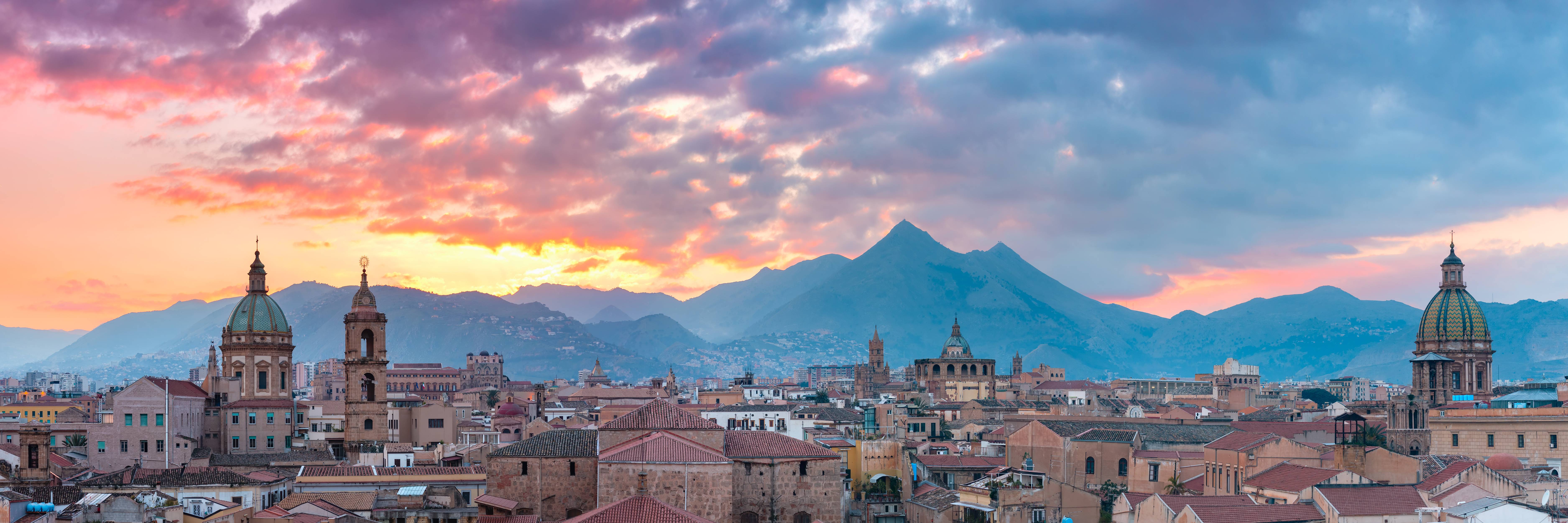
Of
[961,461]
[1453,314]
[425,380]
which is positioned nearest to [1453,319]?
[1453,314]

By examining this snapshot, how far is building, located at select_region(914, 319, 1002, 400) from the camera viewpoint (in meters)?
161

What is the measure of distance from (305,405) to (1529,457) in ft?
219

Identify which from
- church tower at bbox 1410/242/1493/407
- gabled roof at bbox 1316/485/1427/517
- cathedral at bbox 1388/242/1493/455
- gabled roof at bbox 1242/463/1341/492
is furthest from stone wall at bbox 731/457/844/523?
church tower at bbox 1410/242/1493/407

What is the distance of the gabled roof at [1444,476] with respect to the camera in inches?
1991

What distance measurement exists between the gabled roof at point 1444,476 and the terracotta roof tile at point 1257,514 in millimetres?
5173

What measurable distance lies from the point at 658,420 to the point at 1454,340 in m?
85.1

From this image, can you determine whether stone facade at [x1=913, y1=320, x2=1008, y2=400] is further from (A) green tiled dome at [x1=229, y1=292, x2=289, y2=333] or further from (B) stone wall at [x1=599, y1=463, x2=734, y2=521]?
(B) stone wall at [x1=599, y1=463, x2=734, y2=521]

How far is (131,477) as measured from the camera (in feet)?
153

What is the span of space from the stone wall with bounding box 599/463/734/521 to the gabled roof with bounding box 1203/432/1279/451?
2597 cm

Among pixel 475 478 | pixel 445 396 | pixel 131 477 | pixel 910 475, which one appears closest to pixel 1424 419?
pixel 910 475

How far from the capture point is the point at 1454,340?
4481 inches

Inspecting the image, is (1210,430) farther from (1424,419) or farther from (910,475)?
(910,475)

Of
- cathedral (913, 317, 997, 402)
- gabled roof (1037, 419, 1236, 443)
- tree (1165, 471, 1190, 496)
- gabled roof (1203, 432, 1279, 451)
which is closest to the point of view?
gabled roof (1203, 432, 1279, 451)

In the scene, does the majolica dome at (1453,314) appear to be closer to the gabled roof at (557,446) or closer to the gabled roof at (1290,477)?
the gabled roof at (1290,477)
